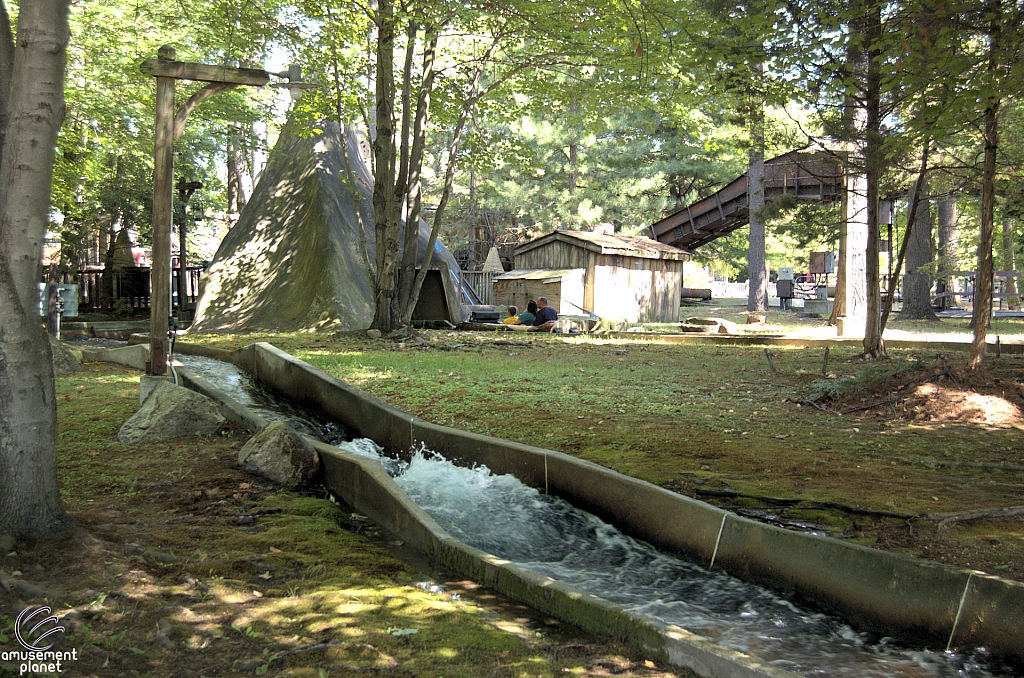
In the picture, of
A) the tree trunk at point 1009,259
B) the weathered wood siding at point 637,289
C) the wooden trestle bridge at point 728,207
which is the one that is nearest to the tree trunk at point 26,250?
the weathered wood siding at point 637,289

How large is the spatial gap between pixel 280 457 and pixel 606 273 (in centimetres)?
2010

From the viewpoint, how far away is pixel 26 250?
351 centimetres

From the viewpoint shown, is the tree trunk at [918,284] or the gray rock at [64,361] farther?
the tree trunk at [918,284]

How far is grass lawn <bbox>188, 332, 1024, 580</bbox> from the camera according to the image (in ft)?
15.5

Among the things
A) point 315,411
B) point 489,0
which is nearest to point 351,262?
point 489,0

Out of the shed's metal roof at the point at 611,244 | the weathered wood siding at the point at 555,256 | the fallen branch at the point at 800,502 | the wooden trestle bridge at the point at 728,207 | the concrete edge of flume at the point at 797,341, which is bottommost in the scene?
the fallen branch at the point at 800,502

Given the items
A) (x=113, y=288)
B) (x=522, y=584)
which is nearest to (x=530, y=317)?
(x=113, y=288)

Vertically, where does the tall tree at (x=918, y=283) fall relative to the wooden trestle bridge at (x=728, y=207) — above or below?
below

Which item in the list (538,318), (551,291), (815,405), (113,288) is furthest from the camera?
(551,291)

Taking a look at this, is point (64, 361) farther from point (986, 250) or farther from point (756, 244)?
point (756, 244)

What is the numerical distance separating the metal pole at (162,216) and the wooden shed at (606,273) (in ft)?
55.2

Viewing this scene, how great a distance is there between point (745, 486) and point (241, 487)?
3.68 m

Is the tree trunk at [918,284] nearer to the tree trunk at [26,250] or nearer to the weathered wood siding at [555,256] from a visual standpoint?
the weathered wood siding at [555,256]

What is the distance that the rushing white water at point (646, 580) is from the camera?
3486mm
